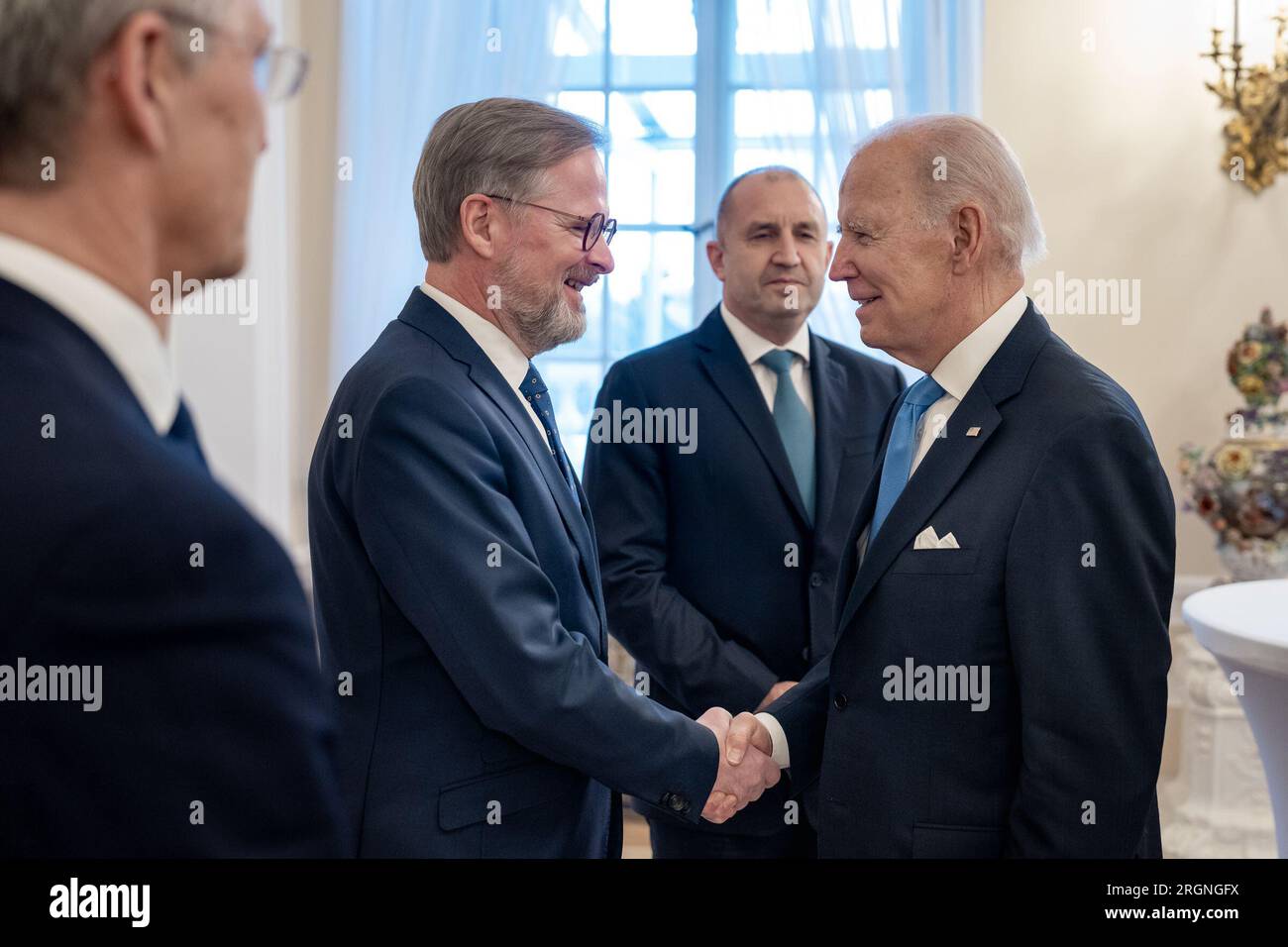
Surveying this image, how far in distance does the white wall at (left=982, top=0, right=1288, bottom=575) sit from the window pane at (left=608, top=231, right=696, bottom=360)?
115 centimetres

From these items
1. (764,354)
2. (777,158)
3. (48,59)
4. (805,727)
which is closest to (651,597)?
(805,727)

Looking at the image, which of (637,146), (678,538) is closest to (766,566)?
(678,538)

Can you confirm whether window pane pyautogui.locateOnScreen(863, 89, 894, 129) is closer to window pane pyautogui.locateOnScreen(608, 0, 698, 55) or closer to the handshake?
window pane pyautogui.locateOnScreen(608, 0, 698, 55)

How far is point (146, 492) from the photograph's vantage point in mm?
567

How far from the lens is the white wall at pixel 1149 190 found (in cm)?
372

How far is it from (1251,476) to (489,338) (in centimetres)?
268

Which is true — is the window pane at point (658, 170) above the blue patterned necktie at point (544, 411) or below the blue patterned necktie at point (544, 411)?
above

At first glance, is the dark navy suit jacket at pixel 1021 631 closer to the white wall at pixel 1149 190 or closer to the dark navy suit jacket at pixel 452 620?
the dark navy suit jacket at pixel 452 620

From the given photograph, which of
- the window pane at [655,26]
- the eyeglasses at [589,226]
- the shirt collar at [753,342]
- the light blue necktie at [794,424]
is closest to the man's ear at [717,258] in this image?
the shirt collar at [753,342]

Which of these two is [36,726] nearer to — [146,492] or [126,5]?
[146,492]

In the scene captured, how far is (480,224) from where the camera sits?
60.5 inches

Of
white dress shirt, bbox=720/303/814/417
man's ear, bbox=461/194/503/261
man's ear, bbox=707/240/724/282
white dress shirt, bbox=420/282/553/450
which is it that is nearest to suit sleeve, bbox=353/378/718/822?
white dress shirt, bbox=420/282/553/450

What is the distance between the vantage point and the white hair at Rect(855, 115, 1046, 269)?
1416 mm

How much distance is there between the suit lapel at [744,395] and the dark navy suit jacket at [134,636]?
159cm
